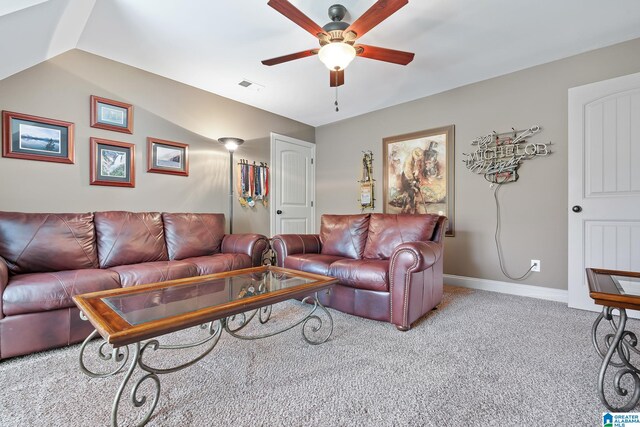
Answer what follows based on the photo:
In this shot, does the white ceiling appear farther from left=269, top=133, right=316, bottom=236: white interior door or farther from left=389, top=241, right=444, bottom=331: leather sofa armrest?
left=389, top=241, right=444, bottom=331: leather sofa armrest

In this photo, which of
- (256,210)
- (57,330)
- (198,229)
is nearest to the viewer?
(57,330)

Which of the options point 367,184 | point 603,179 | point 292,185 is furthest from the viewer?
point 292,185

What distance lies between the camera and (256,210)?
4.27 metres

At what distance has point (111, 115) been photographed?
9.77ft

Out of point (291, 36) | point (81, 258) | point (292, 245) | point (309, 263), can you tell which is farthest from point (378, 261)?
point (81, 258)

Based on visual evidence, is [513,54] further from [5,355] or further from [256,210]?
[5,355]

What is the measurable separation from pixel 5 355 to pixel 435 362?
2.52 m

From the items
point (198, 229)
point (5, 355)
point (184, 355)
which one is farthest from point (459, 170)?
point (5, 355)

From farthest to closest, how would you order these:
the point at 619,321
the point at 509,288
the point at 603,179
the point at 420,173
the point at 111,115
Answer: the point at 420,173 → the point at 509,288 → the point at 111,115 → the point at 603,179 → the point at 619,321

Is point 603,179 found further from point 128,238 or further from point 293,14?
point 128,238

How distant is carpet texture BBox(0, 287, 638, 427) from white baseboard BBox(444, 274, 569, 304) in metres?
0.92

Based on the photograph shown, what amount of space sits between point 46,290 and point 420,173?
3.85 metres

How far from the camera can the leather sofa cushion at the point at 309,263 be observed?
260cm

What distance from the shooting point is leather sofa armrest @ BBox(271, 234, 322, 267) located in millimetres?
3018
